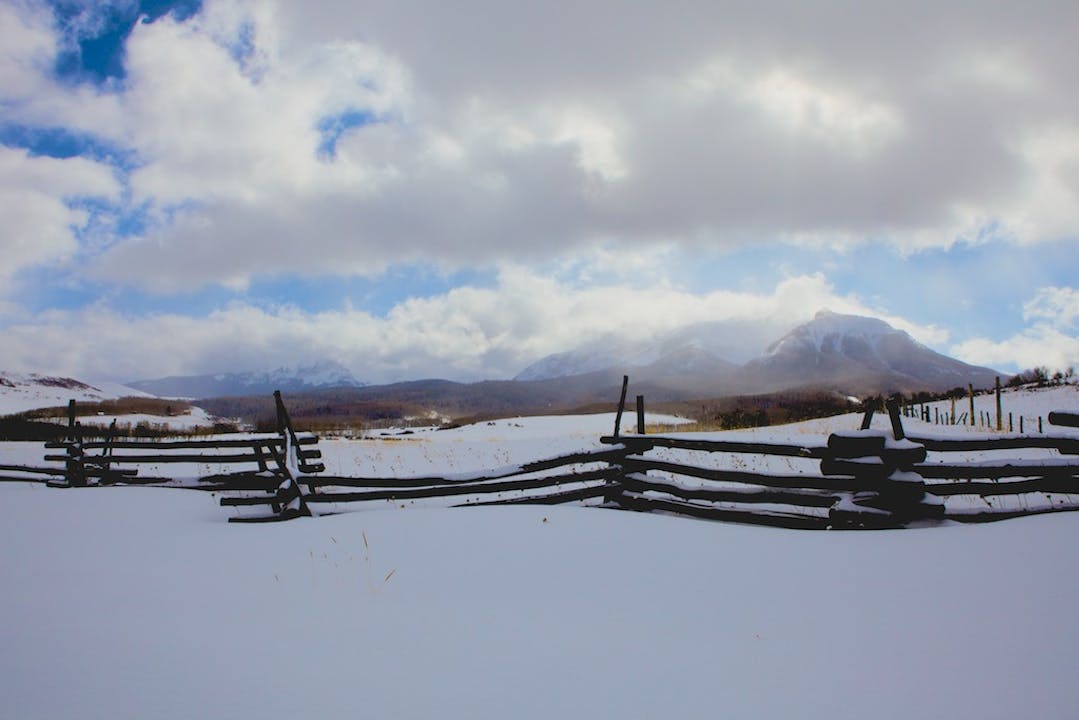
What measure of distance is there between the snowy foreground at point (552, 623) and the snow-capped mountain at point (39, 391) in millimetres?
79279

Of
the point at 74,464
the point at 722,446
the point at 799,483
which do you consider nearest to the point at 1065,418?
the point at 799,483

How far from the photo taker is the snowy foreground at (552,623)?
2.79 meters

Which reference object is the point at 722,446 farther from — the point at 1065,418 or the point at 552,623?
the point at 552,623

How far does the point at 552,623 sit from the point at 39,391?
132990mm

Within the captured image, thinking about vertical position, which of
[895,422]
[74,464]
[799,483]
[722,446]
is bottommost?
[74,464]

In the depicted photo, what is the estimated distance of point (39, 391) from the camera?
340ft

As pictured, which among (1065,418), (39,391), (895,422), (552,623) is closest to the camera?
(552,623)

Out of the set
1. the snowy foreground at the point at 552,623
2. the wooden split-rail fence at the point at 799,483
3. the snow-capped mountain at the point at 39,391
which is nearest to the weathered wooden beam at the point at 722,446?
the wooden split-rail fence at the point at 799,483

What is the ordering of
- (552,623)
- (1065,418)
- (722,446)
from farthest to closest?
(722,446) < (1065,418) < (552,623)

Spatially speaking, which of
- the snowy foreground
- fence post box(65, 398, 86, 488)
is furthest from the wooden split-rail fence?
fence post box(65, 398, 86, 488)

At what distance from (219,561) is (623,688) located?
13.6 ft

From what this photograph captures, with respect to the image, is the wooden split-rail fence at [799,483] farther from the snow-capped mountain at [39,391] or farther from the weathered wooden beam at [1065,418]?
the snow-capped mountain at [39,391]

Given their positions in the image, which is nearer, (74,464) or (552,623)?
(552,623)

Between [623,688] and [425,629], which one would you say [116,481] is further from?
[623,688]
